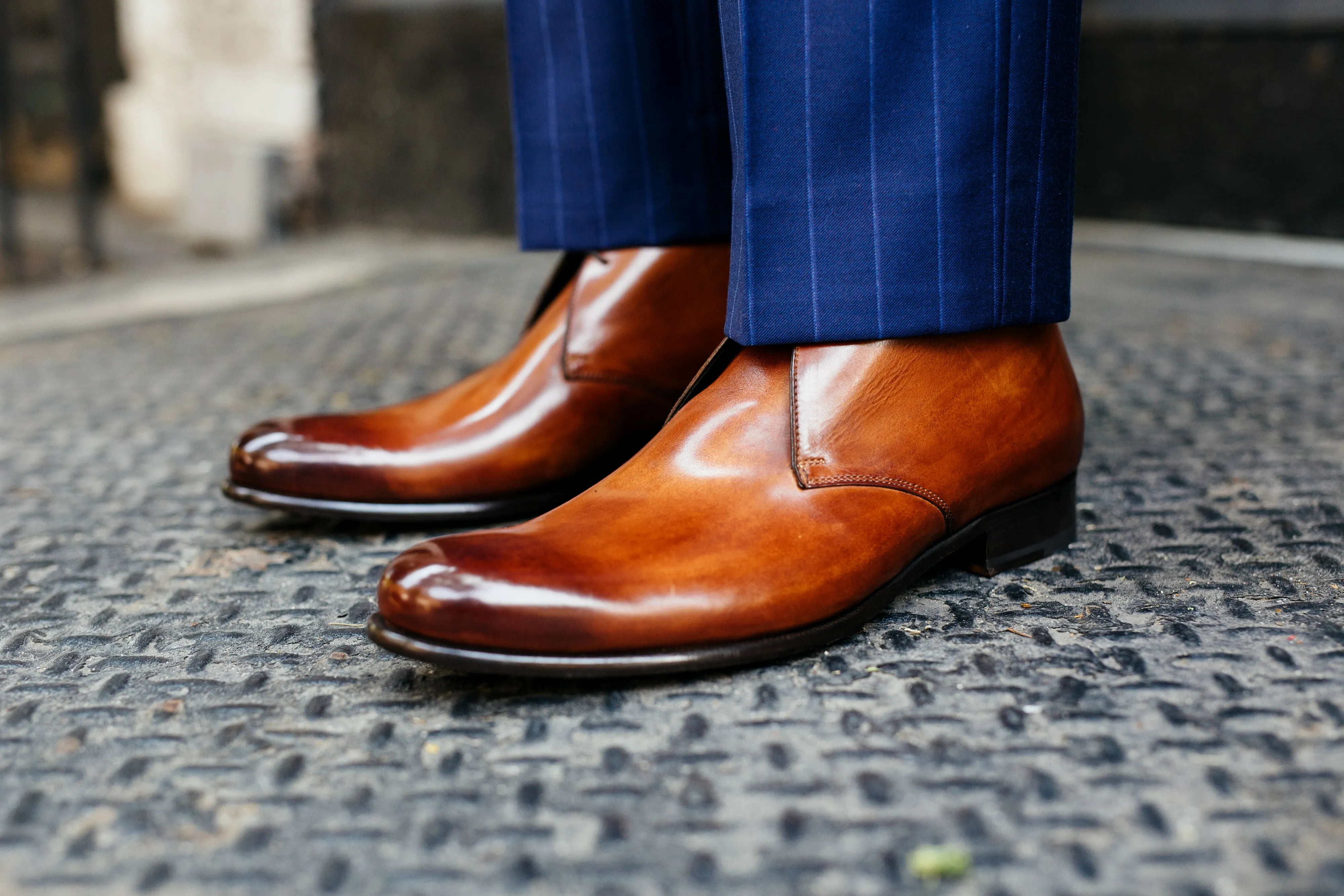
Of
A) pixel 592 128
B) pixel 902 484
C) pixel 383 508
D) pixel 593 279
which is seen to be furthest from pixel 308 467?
pixel 902 484

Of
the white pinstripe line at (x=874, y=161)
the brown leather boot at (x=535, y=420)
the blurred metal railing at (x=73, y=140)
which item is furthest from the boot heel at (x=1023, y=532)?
the blurred metal railing at (x=73, y=140)

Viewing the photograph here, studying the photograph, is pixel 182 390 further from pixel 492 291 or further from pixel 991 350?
pixel 991 350

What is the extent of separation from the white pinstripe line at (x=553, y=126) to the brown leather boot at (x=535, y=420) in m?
0.04

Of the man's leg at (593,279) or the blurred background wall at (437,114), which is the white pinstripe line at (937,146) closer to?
the man's leg at (593,279)

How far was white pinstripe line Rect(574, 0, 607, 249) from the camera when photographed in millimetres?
1196

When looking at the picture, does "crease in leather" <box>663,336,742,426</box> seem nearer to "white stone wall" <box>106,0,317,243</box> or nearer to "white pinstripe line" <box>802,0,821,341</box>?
"white pinstripe line" <box>802,0,821,341</box>

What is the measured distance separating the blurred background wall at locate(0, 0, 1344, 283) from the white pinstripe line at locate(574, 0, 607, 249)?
5.08 ft

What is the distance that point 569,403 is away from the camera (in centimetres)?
117

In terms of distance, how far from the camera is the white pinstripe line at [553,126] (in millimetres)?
1213

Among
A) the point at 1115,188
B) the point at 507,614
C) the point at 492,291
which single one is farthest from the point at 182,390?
the point at 1115,188

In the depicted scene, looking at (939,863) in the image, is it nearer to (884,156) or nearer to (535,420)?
(884,156)

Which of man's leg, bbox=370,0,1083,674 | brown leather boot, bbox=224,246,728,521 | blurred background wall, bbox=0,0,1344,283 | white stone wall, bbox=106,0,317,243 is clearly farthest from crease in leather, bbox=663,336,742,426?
white stone wall, bbox=106,0,317,243

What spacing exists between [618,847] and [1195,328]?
5.37 ft

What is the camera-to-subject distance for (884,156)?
2.86 ft
